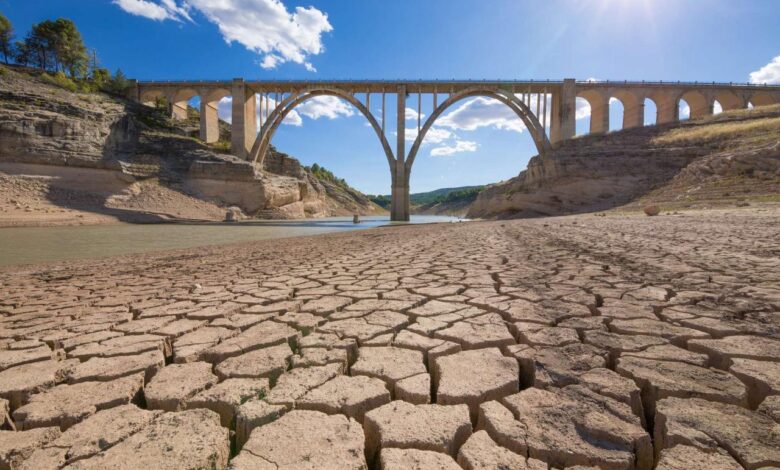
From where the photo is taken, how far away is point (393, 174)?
27547mm

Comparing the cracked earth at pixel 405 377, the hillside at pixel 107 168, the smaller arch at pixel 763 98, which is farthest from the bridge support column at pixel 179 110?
the smaller arch at pixel 763 98

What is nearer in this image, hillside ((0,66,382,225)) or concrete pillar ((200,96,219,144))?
hillside ((0,66,382,225))

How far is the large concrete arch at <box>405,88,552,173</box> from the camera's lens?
86.3 feet

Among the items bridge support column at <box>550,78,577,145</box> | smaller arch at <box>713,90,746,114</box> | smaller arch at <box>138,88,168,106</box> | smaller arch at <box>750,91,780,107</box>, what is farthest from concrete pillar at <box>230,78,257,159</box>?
smaller arch at <box>750,91,780,107</box>

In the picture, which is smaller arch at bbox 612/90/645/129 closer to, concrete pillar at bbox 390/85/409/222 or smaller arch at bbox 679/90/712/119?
smaller arch at bbox 679/90/712/119

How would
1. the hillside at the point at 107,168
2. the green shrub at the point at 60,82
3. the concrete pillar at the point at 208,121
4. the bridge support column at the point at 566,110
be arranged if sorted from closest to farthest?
the hillside at the point at 107,168
the green shrub at the point at 60,82
the bridge support column at the point at 566,110
the concrete pillar at the point at 208,121

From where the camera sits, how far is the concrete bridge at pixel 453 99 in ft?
85.7

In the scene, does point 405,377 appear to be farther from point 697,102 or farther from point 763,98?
point 763,98

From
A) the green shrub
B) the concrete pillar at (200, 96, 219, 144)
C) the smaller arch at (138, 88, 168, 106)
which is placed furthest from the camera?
the smaller arch at (138, 88, 168, 106)

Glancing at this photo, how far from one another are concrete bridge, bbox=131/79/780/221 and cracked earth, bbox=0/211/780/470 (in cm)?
2385

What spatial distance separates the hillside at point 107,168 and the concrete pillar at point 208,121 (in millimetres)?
1294

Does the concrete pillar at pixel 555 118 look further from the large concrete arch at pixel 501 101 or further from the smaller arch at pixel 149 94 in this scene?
the smaller arch at pixel 149 94

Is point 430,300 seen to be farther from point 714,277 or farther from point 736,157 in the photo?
point 736,157

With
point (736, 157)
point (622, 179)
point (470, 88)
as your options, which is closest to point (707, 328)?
point (736, 157)
